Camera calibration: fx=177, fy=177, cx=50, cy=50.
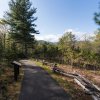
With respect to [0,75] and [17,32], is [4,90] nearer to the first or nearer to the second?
[0,75]

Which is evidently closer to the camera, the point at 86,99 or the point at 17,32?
the point at 86,99

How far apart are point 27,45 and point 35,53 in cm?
793

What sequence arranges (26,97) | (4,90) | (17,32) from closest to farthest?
(26,97) < (4,90) < (17,32)

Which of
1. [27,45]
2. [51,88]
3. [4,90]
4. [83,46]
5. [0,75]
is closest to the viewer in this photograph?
[4,90]

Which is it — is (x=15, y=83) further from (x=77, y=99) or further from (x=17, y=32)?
(x=17, y=32)

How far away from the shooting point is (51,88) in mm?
13680

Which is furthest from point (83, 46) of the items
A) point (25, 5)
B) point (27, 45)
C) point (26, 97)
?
point (26, 97)

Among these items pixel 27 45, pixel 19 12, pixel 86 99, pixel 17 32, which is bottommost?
pixel 86 99

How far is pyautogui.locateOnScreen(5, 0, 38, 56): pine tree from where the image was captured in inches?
1857

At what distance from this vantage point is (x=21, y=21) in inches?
1876

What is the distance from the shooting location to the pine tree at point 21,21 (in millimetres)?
47169

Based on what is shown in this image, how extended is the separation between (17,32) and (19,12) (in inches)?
222

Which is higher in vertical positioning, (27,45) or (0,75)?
(27,45)

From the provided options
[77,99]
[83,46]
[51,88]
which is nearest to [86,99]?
[77,99]
